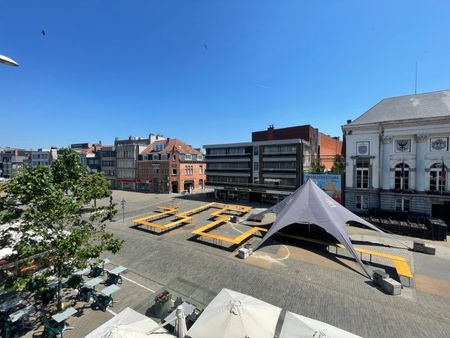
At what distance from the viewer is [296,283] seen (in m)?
12.4

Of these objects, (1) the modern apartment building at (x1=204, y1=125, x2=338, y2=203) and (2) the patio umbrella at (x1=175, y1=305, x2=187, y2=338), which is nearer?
(2) the patio umbrella at (x1=175, y1=305, x2=187, y2=338)

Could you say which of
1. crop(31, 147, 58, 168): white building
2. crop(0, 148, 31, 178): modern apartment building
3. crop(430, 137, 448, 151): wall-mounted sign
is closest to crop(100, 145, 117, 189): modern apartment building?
crop(31, 147, 58, 168): white building

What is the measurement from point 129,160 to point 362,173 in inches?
2013

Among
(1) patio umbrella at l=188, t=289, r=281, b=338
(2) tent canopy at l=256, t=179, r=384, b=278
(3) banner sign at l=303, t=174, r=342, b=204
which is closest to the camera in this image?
(1) patio umbrella at l=188, t=289, r=281, b=338

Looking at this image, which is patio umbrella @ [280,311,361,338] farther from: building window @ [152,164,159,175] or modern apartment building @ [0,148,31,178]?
modern apartment building @ [0,148,31,178]

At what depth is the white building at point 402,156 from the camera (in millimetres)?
23234

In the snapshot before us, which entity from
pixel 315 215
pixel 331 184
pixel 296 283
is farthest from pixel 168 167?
pixel 296 283

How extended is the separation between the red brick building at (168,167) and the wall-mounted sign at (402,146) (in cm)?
3935

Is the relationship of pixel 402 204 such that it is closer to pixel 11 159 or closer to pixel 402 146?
pixel 402 146

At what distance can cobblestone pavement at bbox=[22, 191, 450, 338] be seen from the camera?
372 inches

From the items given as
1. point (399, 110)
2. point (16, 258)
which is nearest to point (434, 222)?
point (399, 110)

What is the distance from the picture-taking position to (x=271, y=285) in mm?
12195

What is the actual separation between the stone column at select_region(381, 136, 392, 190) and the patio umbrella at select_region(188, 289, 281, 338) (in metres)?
25.7

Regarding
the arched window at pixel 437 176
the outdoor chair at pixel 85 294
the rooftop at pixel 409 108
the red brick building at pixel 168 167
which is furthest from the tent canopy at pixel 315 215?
the red brick building at pixel 168 167
